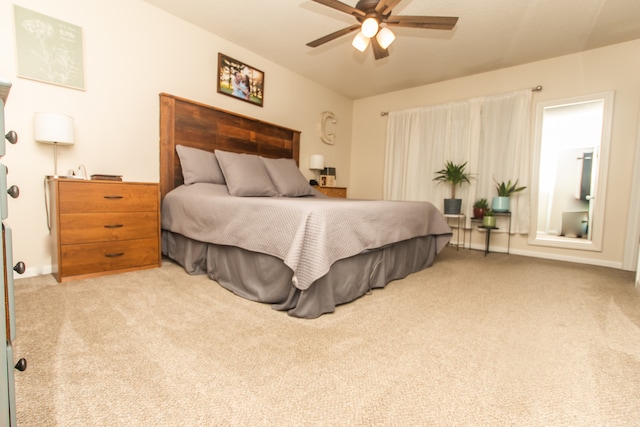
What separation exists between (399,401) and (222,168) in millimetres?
2513

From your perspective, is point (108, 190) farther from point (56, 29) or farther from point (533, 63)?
point (533, 63)

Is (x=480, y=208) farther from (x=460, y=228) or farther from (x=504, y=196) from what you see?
(x=460, y=228)

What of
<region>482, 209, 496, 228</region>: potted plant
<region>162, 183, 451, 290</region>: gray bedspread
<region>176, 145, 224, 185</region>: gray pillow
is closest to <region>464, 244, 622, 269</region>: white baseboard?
<region>482, 209, 496, 228</region>: potted plant

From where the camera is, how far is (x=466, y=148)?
13.6 feet

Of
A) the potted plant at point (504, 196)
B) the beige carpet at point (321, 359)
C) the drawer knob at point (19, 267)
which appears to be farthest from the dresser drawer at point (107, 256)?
the potted plant at point (504, 196)

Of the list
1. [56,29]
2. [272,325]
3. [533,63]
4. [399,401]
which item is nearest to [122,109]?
[56,29]

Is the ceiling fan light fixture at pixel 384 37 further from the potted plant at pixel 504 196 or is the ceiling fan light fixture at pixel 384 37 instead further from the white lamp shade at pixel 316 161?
the potted plant at pixel 504 196

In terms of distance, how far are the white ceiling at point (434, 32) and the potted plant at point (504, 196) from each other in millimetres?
1557

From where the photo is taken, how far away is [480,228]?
161 inches

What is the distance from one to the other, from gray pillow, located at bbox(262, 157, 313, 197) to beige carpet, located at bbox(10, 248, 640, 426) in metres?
1.43

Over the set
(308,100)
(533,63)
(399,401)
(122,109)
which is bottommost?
(399,401)

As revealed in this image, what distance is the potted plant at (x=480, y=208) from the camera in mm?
3844

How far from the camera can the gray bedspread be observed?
1556 mm

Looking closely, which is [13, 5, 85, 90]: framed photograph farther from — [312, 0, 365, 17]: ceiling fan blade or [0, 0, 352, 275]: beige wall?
[312, 0, 365, 17]: ceiling fan blade
